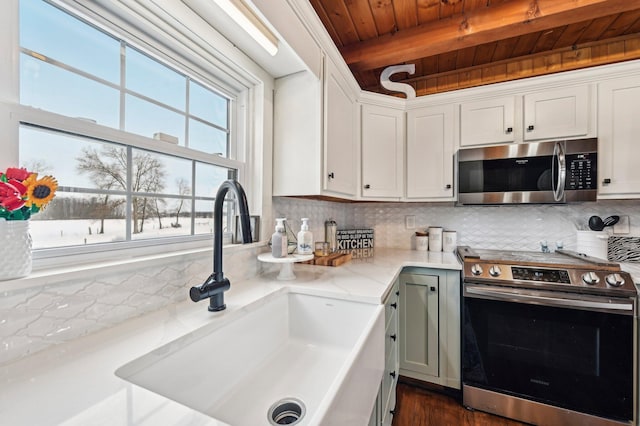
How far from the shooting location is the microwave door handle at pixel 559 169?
71.6 inches

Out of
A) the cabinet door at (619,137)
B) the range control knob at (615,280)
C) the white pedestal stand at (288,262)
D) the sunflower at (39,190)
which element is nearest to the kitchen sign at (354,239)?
the white pedestal stand at (288,262)

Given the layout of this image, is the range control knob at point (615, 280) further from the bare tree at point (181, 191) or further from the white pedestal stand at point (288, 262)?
the bare tree at point (181, 191)

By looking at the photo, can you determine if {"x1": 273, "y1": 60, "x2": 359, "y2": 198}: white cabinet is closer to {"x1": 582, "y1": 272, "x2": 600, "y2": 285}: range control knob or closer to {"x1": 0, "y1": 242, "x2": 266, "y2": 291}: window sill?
{"x1": 0, "y1": 242, "x2": 266, "y2": 291}: window sill

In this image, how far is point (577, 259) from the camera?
175 cm

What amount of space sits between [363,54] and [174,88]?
1.54 meters

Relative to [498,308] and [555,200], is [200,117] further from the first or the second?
[555,200]

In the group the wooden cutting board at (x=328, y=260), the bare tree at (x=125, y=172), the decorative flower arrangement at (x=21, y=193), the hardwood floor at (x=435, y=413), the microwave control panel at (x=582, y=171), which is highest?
the microwave control panel at (x=582, y=171)

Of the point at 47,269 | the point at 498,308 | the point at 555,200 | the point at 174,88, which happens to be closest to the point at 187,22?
the point at 174,88

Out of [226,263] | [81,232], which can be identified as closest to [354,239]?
[226,263]

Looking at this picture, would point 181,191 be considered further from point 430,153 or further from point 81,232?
point 430,153

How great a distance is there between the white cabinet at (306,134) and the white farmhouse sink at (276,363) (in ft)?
2.16

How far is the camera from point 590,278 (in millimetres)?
1515

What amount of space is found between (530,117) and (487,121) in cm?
28

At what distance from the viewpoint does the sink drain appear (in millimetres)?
804
